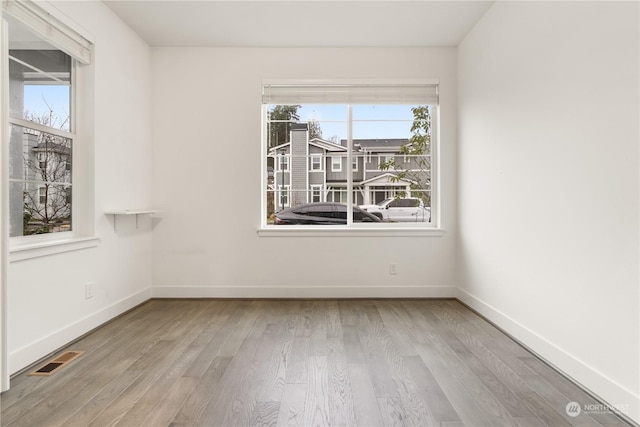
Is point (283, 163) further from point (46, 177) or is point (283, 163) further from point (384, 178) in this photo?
point (46, 177)

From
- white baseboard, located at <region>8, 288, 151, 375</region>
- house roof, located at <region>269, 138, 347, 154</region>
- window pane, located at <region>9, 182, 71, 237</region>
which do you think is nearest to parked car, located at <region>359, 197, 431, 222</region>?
house roof, located at <region>269, 138, 347, 154</region>

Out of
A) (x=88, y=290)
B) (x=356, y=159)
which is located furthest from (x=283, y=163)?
(x=88, y=290)

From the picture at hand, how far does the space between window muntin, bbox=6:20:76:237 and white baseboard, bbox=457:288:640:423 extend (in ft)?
11.4

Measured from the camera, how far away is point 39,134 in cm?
243

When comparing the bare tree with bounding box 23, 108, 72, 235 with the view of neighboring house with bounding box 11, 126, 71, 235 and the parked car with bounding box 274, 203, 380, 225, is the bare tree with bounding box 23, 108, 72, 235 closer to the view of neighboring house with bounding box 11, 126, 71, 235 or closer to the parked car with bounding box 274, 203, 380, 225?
the view of neighboring house with bounding box 11, 126, 71, 235

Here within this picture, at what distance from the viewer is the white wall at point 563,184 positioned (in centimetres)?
173

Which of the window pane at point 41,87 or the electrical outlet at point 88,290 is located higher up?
the window pane at point 41,87

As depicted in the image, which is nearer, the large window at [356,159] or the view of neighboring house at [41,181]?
the view of neighboring house at [41,181]

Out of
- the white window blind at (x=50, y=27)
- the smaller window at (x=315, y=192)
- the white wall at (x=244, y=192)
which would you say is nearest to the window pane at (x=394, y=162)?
the white wall at (x=244, y=192)

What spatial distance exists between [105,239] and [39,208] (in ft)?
2.03

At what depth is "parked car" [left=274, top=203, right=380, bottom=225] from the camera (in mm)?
3869

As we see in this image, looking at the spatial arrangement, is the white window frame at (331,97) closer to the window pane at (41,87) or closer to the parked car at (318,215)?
the parked car at (318,215)

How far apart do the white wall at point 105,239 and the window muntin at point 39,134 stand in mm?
205

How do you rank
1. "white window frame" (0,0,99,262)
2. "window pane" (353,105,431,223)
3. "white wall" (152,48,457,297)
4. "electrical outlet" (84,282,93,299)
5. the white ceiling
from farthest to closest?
"window pane" (353,105,431,223) → "white wall" (152,48,457,297) → the white ceiling → "electrical outlet" (84,282,93,299) → "white window frame" (0,0,99,262)
